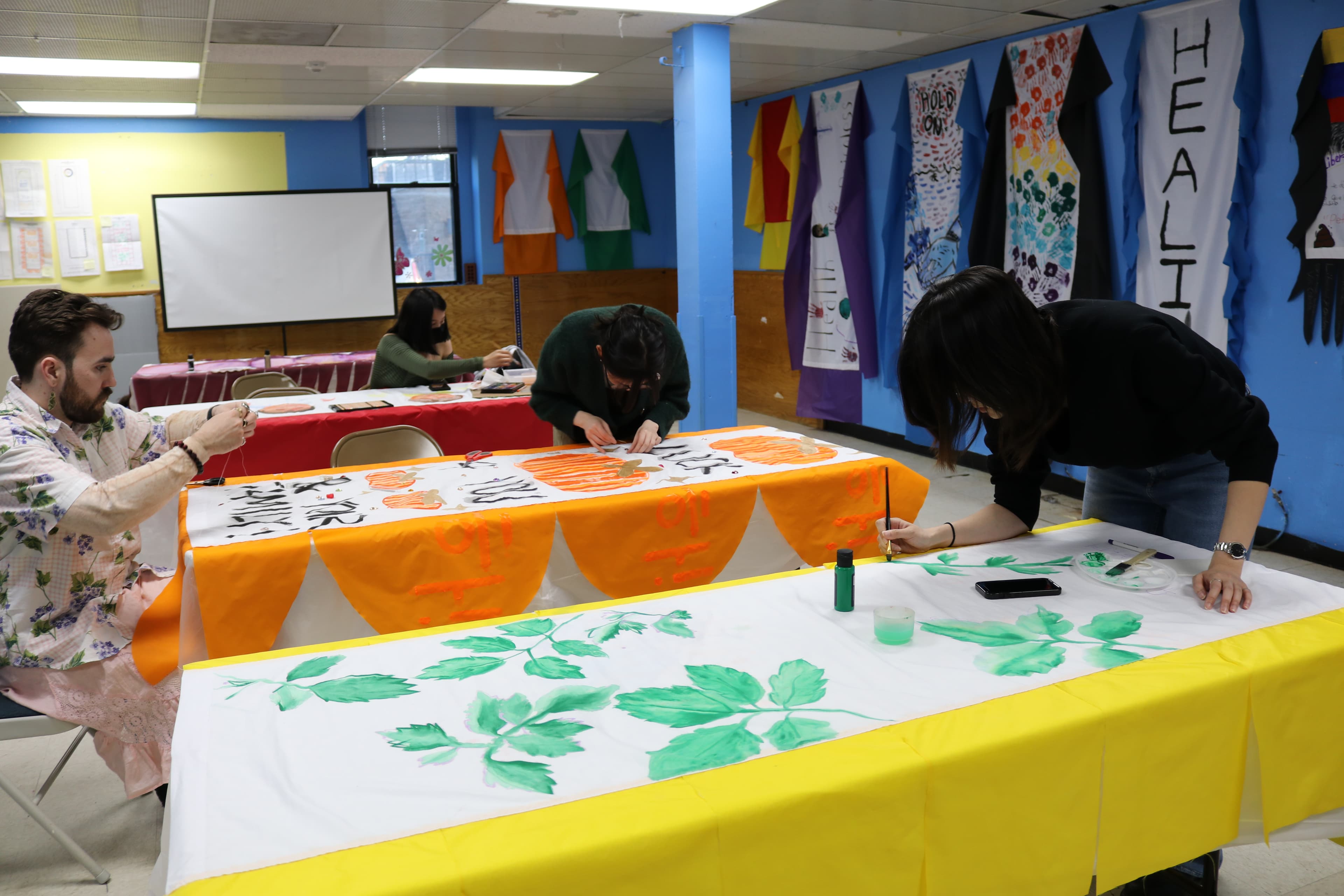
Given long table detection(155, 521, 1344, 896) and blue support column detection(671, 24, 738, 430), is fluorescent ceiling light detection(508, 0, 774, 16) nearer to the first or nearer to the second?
blue support column detection(671, 24, 738, 430)

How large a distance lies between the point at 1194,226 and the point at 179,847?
4662mm

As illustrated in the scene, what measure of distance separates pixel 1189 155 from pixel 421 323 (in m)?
3.70

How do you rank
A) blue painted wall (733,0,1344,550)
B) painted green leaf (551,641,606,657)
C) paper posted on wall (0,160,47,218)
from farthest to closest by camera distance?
paper posted on wall (0,160,47,218) → blue painted wall (733,0,1344,550) → painted green leaf (551,641,606,657)

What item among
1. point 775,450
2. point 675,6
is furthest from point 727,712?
point 675,6

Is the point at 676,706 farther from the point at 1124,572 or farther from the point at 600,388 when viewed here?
the point at 600,388

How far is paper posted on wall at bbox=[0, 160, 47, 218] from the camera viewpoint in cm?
731

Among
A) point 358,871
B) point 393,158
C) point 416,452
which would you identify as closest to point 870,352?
point 416,452

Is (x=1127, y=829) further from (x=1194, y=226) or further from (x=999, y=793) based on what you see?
(x=1194, y=226)

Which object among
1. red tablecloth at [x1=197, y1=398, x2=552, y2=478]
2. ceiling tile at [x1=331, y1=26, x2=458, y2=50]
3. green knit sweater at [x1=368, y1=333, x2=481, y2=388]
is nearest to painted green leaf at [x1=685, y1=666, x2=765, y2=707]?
red tablecloth at [x1=197, y1=398, x2=552, y2=478]

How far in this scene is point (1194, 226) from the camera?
436cm

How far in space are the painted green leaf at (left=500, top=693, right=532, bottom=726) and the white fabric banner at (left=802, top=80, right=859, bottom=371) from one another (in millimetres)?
5539

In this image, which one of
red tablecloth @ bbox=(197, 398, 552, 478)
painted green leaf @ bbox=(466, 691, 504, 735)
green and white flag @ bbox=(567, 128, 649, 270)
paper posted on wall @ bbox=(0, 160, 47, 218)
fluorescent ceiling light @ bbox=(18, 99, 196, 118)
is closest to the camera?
painted green leaf @ bbox=(466, 691, 504, 735)

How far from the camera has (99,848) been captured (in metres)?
2.33

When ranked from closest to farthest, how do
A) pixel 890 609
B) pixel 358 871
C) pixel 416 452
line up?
pixel 358 871, pixel 890 609, pixel 416 452
